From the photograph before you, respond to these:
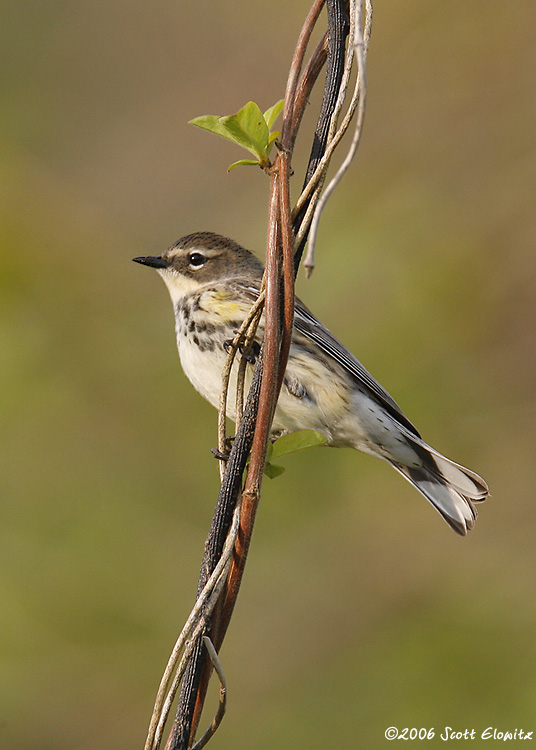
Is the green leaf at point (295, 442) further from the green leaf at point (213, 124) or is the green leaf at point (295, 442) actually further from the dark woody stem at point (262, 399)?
the green leaf at point (213, 124)

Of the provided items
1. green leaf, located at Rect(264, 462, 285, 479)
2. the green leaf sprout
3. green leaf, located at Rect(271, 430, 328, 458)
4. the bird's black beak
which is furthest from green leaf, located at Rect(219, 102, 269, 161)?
the bird's black beak

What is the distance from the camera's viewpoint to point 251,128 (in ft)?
5.74

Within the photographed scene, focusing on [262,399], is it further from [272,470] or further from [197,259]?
[197,259]

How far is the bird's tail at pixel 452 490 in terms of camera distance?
128 inches

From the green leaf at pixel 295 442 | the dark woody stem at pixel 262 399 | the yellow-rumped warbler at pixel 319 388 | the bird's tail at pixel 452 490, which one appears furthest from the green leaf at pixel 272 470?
the yellow-rumped warbler at pixel 319 388

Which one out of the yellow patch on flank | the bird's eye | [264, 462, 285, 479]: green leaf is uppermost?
the bird's eye

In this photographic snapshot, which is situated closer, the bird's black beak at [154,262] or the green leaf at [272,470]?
the green leaf at [272,470]

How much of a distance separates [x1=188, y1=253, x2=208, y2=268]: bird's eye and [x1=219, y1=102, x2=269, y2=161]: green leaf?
91.0 inches

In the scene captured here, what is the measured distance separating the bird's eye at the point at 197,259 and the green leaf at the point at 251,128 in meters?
2.31

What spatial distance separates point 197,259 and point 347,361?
101 cm

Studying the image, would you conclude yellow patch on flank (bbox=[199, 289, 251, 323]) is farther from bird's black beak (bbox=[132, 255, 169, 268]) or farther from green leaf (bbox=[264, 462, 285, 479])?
green leaf (bbox=[264, 462, 285, 479])

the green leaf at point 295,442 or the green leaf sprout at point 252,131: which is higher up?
the green leaf sprout at point 252,131

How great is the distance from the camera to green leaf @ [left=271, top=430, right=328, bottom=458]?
6.24 feet

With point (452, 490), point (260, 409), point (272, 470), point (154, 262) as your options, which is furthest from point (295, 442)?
point (154, 262)
